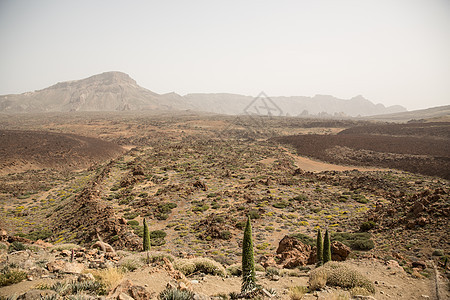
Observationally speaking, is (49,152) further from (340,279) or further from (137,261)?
(340,279)

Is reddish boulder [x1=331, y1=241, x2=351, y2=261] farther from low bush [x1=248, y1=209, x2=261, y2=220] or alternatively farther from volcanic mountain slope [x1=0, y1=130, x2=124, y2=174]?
volcanic mountain slope [x1=0, y1=130, x2=124, y2=174]

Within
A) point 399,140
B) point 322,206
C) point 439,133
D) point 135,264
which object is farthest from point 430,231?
point 439,133

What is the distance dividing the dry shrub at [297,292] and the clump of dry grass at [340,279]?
1.68ft

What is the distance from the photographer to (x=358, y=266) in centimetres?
1280

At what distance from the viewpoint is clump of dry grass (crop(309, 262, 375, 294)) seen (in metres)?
9.81

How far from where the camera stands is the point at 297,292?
900 cm

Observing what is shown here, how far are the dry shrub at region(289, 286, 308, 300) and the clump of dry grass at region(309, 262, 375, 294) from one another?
0.51 meters

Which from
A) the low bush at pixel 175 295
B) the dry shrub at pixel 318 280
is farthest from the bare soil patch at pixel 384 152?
the low bush at pixel 175 295

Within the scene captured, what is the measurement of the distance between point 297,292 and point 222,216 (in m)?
12.9

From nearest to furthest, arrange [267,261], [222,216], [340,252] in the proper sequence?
[267,261] < [340,252] < [222,216]

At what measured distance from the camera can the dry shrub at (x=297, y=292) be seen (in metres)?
8.84

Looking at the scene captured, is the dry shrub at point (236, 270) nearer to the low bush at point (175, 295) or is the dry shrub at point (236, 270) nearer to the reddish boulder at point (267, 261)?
the reddish boulder at point (267, 261)

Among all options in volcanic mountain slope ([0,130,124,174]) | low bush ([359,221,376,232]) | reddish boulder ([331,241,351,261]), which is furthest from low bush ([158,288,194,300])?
volcanic mountain slope ([0,130,124,174])

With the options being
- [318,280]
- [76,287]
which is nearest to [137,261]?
[76,287]
